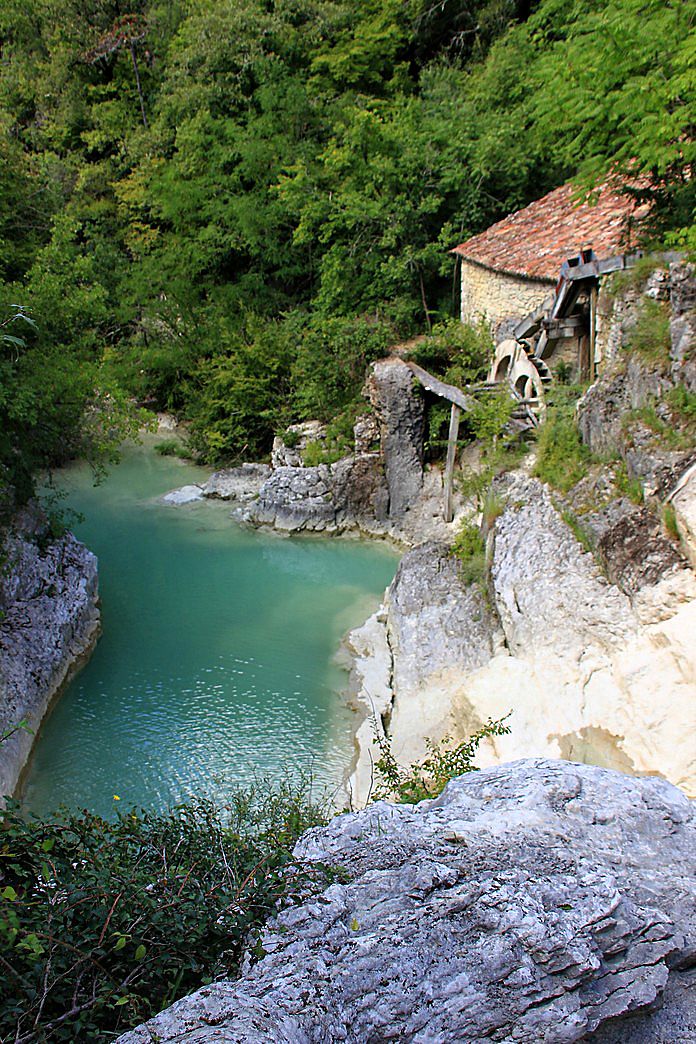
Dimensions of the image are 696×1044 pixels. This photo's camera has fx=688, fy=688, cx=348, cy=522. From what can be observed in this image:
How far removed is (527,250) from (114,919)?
1331 centimetres

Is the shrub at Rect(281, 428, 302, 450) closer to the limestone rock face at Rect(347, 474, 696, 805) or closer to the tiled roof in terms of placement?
the tiled roof

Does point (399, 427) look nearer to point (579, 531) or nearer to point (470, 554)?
point (470, 554)

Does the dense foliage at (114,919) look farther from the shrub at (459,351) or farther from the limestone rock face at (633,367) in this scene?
the shrub at (459,351)

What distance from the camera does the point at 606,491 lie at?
24.9 feet

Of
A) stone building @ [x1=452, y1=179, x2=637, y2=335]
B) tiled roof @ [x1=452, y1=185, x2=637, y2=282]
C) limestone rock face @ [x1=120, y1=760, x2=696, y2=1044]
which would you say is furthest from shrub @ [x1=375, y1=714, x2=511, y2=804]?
stone building @ [x1=452, y1=179, x2=637, y2=335]

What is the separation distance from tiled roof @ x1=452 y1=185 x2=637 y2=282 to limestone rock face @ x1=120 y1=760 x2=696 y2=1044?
32.7ft

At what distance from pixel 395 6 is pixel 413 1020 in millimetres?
23484

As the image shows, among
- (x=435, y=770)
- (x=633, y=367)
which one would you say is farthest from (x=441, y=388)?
(x=435, y=770)

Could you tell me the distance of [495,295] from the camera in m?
13.8

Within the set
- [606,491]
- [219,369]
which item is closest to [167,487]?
[219,369]

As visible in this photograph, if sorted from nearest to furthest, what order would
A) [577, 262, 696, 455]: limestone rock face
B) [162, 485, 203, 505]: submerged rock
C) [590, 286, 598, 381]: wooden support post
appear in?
[577, 262, 696, 455]: limestone rock face, [590, 286, 598, 381]: wooden support post, [162, 485, 203, 505]: submerged rock

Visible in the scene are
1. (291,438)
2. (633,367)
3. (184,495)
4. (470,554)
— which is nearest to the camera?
(633,367)

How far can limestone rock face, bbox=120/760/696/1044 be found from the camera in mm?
2408

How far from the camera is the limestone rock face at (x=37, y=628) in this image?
26.5ft
